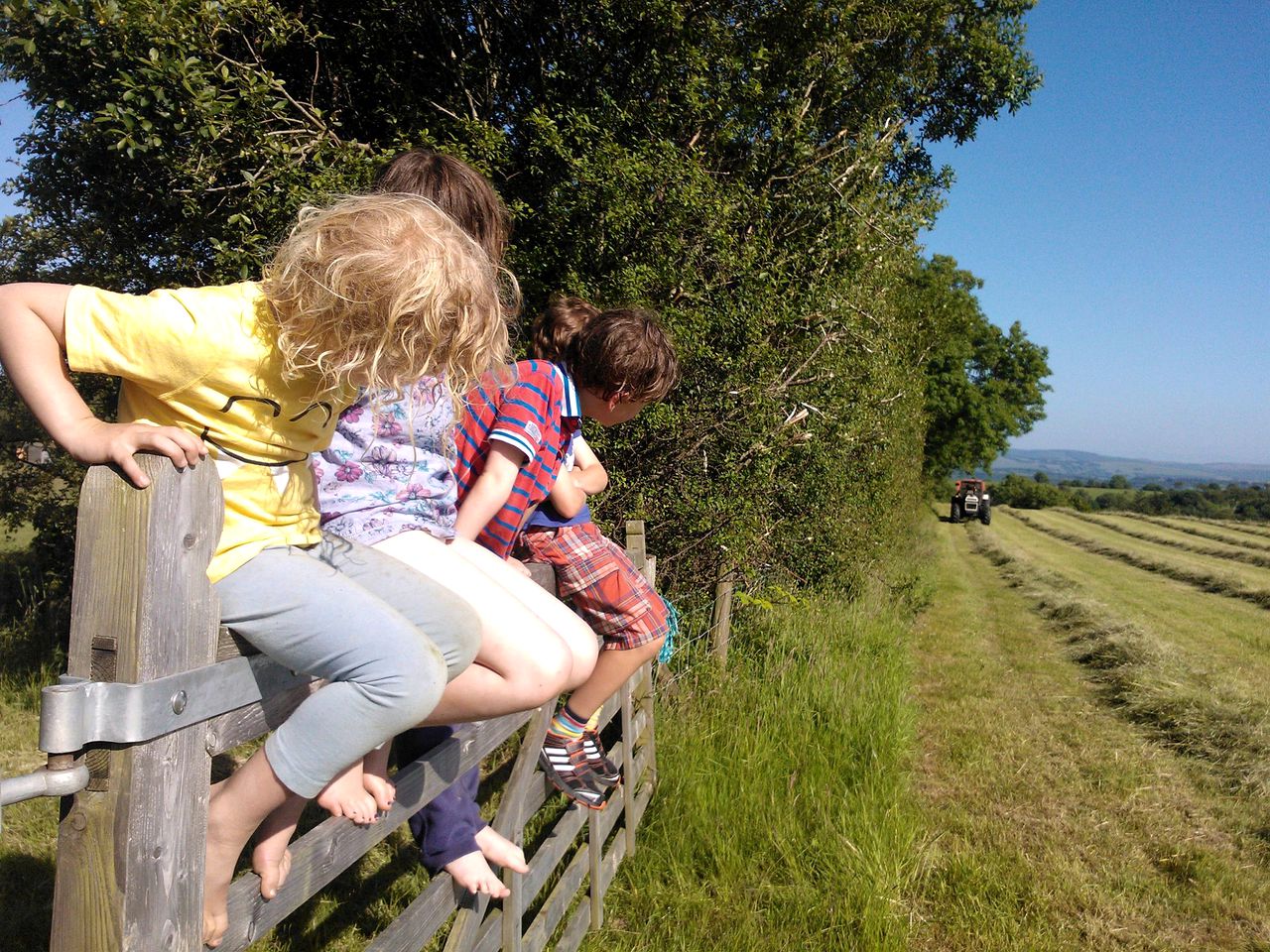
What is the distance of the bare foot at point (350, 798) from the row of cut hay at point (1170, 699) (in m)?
6.83

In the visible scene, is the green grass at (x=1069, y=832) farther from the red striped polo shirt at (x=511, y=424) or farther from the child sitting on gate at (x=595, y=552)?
the red striped polo shirt at (x=511, y=424)

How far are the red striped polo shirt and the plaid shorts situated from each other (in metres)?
0.36

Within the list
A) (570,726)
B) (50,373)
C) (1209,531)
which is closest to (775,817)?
(570,726)

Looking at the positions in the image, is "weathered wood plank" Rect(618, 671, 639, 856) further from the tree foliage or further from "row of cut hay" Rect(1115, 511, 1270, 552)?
"row of cut hay" Rect(1115, 511, 1270, 552)

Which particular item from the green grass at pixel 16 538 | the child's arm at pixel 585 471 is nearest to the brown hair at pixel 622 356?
the child's arm at pixel 585 471

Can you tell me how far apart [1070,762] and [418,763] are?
20.7 feet

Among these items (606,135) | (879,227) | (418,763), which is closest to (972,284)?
(879,227)

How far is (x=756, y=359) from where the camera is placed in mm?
5762

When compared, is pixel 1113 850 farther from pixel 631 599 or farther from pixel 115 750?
pixel 115 750

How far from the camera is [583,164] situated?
4.73m

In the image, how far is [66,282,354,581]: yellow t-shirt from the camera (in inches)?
53.1

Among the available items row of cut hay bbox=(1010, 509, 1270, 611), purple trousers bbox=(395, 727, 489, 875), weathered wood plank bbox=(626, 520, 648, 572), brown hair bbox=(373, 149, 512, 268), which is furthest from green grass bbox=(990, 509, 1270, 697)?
brown hair bbox=(373, 149, 512, 268)

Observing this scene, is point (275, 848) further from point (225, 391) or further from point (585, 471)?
point (585, 471)

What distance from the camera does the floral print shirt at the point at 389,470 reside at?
2027mm
